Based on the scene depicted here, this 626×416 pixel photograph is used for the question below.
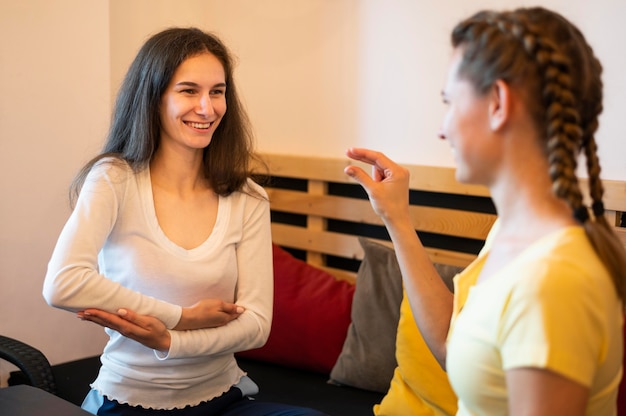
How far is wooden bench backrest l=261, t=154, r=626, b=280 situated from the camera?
7.96ft

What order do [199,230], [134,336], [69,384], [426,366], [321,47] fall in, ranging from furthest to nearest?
[321,47], [69,384], [426,366], [199,230], [134,336]

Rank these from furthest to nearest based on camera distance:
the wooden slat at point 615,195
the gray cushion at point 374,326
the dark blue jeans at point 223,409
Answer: the gray cushion at point 374,326
the wooden slat at point 615,195
the dark blue jeans at point 223,409

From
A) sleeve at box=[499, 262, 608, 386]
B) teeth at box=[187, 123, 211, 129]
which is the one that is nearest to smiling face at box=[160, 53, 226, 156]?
teeth at box=[187, 123, 211, 129]

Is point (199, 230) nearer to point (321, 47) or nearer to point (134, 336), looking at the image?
point (134, 336)

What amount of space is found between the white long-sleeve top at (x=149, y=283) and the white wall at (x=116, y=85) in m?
0.77

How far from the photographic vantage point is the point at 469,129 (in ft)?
3.19

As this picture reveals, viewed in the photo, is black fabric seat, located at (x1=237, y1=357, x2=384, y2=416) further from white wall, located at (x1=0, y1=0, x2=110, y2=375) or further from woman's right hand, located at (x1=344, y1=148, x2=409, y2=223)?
woman's right hand, located at (x1=344, y1=148, x2=409, y2=223)

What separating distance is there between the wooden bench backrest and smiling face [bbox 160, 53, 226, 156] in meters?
0.87

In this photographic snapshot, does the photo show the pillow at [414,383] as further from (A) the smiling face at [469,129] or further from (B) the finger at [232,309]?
(A) the smiling face at [469,129]

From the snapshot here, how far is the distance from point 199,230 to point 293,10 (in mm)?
1267

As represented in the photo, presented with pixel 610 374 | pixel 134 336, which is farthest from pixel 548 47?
pixel 134 336

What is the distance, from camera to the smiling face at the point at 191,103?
185 cm

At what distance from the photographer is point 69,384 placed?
2.37 metres

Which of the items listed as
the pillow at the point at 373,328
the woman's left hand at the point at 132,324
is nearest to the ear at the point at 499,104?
the woman's left hand at the point at 132,324
